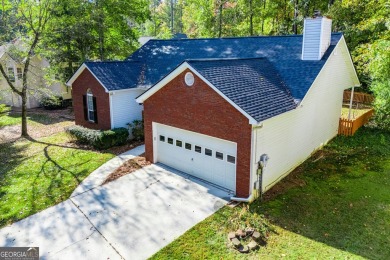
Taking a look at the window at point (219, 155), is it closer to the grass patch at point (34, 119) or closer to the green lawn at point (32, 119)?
the grass patch at point (34, 119)

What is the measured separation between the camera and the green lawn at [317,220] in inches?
318

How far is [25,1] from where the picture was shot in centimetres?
1822

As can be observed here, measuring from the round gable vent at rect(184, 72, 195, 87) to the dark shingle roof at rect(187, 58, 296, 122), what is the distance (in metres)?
0.47

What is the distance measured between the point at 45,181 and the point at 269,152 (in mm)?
9678

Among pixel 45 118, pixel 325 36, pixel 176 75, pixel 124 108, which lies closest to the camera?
pixel 176 75

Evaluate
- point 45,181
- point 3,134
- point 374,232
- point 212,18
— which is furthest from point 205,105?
point 212,18

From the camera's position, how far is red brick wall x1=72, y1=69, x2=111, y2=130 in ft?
59.2

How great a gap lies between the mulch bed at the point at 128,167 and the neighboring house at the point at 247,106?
0.57m

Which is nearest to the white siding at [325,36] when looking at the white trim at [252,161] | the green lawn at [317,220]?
the green lawn at [317,220]

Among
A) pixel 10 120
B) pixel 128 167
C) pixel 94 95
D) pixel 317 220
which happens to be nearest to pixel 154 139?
pixel 128 167

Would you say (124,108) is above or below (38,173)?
above

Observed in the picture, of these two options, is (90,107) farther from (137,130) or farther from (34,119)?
(34,119)

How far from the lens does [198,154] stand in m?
12.4

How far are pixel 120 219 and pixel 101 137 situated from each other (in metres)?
7.72
